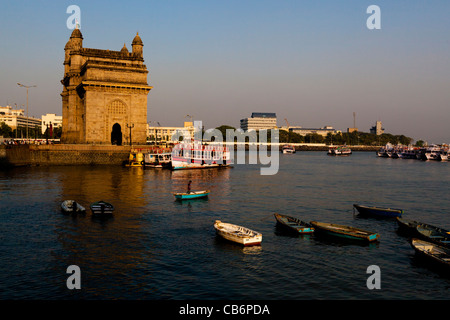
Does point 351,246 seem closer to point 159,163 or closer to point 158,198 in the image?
point 158,198

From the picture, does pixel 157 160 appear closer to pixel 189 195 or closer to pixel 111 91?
pixel 111 91

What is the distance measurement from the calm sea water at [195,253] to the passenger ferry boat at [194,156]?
41.6m

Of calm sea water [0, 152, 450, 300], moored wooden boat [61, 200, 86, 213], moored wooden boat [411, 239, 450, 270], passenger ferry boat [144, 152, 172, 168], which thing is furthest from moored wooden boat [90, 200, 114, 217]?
passenger ferry boat [144, 152, 172, 168]

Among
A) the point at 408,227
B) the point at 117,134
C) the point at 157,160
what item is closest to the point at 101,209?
the point at 408,227

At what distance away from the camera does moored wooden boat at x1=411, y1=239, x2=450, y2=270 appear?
26.6 m

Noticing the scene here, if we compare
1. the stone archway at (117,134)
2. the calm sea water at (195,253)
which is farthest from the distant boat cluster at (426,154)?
the stone archway at (117,134)

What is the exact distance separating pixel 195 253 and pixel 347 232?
13.3 m

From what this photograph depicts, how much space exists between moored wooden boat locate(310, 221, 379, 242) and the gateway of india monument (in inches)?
3191

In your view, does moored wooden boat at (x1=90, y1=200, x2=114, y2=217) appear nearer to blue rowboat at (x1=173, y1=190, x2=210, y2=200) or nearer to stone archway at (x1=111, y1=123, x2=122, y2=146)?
blue rowboat at (x1=173, y1=190, x2=210, y2=200)
